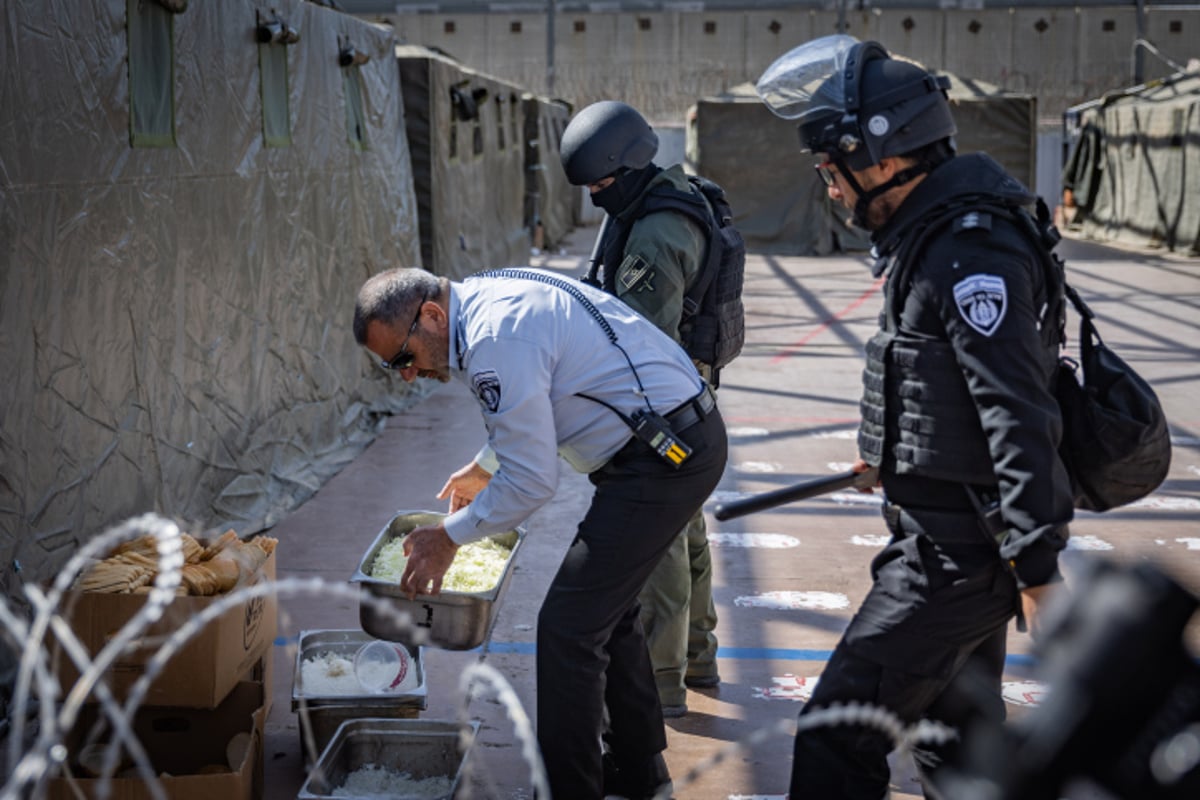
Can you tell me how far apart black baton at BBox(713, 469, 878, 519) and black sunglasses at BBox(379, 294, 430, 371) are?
0.85 metres

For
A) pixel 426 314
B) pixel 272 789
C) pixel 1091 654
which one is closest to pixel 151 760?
pixel 272 789

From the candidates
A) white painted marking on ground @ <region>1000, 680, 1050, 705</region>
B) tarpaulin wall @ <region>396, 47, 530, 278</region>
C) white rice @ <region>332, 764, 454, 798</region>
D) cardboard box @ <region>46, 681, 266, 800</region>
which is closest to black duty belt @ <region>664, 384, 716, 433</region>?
white rice @ <region>332, 764, 454, 798</region>

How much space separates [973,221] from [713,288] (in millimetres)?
1708

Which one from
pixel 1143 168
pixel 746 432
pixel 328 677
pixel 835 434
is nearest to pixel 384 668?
pixel 328 677

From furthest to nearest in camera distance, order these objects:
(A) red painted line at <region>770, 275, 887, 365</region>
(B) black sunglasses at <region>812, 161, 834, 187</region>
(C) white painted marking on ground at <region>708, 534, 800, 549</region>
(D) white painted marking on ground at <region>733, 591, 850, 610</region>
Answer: (A) red painted line at <region>770, 275, 887, 365</region>, (C) white painted marking on ground at <region>708, 534, 800, 549</region>, (D) white painted marking on ground at <region>733, 591, 850, 610</region>, (B) black sunglasses at <region>812, 161, 834, 187</region>

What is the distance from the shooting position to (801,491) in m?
3.20

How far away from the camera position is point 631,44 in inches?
1234

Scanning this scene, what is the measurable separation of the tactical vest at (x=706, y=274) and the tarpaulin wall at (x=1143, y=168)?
17.3 metres

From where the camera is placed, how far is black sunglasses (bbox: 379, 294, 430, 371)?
129 inches

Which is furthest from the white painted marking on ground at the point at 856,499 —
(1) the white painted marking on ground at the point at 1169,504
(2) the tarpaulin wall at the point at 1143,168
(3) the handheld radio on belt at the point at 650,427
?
(2) the tarpaulin wall at the point at 1143,168

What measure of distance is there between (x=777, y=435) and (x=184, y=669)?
5811 mm

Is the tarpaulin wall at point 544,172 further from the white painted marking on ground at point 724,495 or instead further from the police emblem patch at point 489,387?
the police emblem patch at point 489,387

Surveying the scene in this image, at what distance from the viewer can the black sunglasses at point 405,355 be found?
10.7 ft

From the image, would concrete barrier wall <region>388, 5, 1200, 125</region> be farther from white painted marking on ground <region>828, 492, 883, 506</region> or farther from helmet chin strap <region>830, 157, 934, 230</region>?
helmet chin strap <region>830, 157, 934, 230</region>
